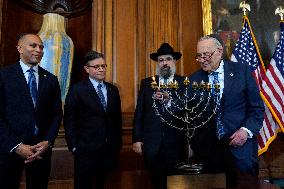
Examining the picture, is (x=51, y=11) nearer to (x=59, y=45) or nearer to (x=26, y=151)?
(x=59, y=45)

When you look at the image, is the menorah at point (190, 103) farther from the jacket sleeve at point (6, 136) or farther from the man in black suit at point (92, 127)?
the jacket sleeve at point (6, 136)

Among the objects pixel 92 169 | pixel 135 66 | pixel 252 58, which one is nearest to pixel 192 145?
pixel 92 169

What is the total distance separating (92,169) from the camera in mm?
2711

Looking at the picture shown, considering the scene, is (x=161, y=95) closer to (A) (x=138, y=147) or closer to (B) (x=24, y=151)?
(A) (x=138, y=147)

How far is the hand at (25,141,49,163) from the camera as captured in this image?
219 centimetres

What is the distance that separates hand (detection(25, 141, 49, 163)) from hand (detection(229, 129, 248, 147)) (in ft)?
4.86

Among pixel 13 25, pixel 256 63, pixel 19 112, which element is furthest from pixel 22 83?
pixel 256 63

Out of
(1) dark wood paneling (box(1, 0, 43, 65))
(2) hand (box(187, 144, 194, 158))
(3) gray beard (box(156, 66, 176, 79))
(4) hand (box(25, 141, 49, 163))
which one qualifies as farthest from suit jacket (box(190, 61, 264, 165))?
(1) dark wood paneling (box(1, 0, 43, 65))

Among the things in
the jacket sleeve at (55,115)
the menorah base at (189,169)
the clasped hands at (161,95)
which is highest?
the clasped hands at (161,95)

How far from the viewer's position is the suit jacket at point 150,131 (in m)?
2.80

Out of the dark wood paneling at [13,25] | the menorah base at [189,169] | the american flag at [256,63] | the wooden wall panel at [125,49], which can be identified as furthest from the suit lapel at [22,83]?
the american flag at [256,63]

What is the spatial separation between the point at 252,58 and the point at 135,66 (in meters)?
1.64

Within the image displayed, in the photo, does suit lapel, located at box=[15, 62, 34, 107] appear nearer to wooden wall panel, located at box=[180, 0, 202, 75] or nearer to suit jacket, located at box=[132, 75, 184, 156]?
suit jacket, located at box=[132, 75, 184, 156]

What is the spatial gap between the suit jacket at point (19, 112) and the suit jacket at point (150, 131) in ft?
2.81
